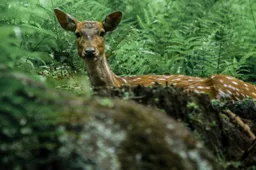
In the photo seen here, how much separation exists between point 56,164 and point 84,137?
16 centimetres

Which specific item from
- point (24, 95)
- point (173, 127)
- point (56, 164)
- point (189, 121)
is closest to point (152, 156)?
point (173, 127)

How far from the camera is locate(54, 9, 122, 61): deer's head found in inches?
316

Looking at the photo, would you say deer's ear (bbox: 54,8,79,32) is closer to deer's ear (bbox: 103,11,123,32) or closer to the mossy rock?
deer's ear (bbox: 103,11,123,32)

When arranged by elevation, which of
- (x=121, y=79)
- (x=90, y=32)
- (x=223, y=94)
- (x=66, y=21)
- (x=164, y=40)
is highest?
(x=66, y=21)

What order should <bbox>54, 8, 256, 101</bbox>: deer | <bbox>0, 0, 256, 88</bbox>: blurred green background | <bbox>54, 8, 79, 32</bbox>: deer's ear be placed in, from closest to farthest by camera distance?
1. <bbox>54, 8, 256, 101</bbox>: deer
2. <bbox>54, 8, 79, 32</bbox>: deer's ear
3. <bbox>0, 0, 256, 88</bbox>: blurred green background

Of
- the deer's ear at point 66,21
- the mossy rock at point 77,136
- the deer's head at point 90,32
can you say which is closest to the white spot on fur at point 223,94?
the deer's head at point 90,32

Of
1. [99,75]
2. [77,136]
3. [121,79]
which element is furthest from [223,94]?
[77,136]

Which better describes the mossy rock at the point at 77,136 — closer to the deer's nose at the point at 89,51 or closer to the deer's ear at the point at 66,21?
the deer's nose at the point at 89,51

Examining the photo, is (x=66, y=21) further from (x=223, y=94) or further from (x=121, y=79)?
(x=223, y=94)

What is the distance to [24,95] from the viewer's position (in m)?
3.03

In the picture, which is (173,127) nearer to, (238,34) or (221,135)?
(221,135)

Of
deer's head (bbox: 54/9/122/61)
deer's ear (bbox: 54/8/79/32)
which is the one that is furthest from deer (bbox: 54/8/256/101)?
deer's ear (bbox: 54/8/79/32)

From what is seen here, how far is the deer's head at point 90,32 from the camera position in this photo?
316 inches

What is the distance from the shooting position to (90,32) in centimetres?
824
